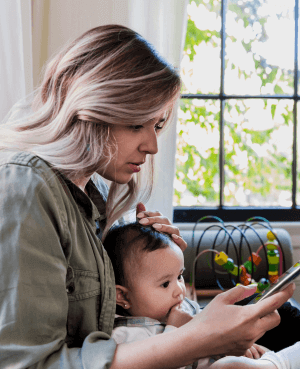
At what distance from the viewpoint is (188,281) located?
6.18ft

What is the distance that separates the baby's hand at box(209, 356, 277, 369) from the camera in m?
0.94

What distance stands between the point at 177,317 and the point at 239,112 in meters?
1.50

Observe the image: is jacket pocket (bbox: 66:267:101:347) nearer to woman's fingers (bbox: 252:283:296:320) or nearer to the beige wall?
woman's fingers (bbox: 252:283:296:320)

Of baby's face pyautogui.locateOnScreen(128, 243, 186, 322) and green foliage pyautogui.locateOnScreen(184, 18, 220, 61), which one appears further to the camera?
green foliage pyautogui.locateOnScreen(184, 18, 220, 61)

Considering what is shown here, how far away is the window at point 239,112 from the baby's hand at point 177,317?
1224mm

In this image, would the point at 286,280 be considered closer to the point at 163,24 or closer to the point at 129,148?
the point at 129,148

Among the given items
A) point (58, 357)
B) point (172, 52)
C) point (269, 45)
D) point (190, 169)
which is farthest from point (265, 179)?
point (58, 357)

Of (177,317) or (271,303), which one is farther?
(177,317)

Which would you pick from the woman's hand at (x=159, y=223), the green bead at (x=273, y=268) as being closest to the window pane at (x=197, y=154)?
the green bead at (x=273, y=268)

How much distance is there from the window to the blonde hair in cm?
130

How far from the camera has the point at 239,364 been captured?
0.95 metres

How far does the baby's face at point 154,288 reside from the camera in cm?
106

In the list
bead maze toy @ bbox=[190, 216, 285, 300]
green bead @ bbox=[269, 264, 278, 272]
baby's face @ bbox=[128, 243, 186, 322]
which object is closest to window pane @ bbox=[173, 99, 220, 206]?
bead maze toy @ bbox=[190, 216, 285, 300]

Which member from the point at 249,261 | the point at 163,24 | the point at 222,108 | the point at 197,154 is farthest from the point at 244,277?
the point at 163,24
